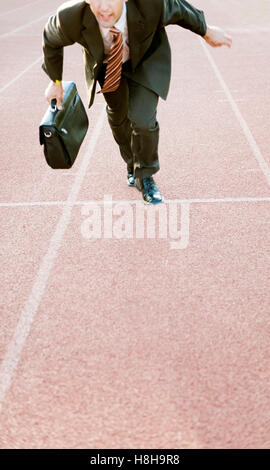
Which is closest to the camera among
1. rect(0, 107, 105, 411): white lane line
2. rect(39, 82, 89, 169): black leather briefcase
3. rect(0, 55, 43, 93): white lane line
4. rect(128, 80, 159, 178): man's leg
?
rect(0, 107, 105, 411): white lane line

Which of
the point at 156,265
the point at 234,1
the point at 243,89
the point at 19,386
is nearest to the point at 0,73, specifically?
the point at 243,89

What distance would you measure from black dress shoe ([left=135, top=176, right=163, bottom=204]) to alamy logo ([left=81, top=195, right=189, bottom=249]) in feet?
0.17

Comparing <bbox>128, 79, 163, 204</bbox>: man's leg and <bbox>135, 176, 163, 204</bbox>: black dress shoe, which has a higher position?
<bbox>128, 79, 163, 204</bbox>: man's leg

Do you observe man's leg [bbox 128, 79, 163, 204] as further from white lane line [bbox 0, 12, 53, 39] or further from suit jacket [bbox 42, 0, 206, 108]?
white lane line [bbox 0, 12, 53, 39]

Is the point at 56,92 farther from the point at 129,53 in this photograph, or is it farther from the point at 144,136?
the point at 144,136

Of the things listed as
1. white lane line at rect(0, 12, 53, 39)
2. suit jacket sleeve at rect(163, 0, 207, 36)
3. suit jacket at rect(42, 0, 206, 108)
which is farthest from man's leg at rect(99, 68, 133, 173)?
white lane line at rect(0, 12, 53, 39)

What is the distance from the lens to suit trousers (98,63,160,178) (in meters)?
3.48

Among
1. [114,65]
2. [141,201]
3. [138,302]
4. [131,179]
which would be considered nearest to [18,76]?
[131,179]

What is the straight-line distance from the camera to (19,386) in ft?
7.61

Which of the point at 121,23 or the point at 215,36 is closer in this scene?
the point at 121,23

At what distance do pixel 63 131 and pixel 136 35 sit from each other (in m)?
0.80

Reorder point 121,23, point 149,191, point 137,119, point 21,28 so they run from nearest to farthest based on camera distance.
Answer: point 121,23
point 137,119
point 149,191
point 21,28

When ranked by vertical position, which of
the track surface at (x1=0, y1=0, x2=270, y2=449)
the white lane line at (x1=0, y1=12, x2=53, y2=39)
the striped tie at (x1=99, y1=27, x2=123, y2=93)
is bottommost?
the white lane line at (x1=0, y1=12, x2=53, y2=39)

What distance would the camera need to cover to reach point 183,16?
3318mm
